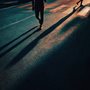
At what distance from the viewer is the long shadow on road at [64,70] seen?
4.90m

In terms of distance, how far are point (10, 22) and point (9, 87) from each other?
707cm

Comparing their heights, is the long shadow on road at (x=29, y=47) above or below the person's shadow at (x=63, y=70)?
below

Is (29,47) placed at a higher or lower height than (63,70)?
lower

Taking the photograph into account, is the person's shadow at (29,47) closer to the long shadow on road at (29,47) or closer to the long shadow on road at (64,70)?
the long shadow on road at (29,47)

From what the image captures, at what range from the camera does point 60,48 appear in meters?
7.28

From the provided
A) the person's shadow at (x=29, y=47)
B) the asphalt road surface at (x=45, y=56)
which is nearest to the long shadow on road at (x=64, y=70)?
the asphalt road surface at (x=45, y=56)

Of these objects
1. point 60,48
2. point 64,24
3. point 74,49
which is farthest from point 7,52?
point 64,24

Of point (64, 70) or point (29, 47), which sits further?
point (29, 47)

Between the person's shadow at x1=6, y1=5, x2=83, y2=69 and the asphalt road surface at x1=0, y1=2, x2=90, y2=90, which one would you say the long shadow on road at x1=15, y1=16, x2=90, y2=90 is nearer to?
the asphalt road surface at x1=0, y1=2, x2=90, y2=90

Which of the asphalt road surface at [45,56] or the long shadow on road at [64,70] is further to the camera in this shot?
the asphalt road surface at [45,56]

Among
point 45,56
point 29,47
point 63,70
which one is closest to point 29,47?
point 29,47

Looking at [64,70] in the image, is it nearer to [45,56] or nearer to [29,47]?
[45,56]

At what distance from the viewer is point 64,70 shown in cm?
563

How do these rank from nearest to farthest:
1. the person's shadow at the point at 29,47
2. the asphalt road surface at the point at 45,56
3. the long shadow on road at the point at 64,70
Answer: the long shadow on road at the point at 64,70 < the asphalt road surface at the point at 45,56 < the person's shadow at the point at 29,47
